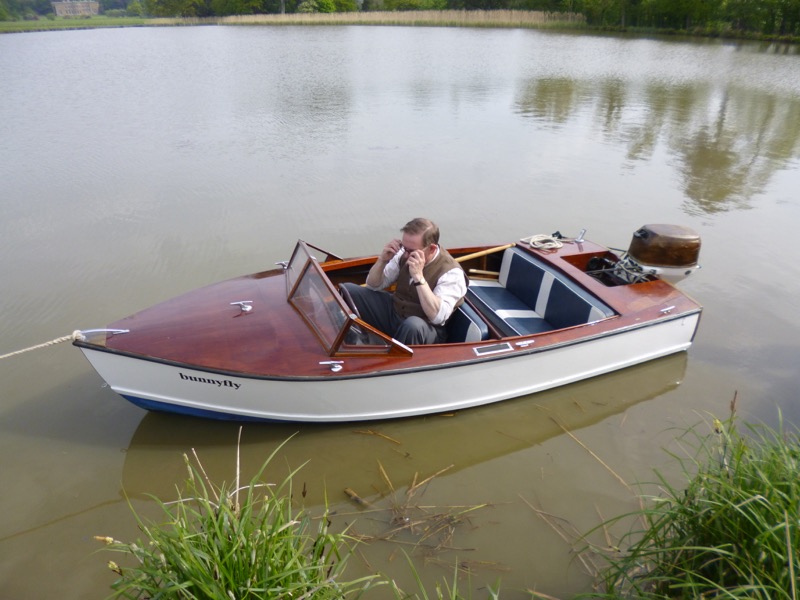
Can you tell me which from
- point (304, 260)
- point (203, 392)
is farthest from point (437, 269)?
point (203, 392)

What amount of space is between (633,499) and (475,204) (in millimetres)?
6107

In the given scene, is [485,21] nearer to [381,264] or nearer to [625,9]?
[625,9]

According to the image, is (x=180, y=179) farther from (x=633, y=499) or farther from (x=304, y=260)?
(x=633, y=499)

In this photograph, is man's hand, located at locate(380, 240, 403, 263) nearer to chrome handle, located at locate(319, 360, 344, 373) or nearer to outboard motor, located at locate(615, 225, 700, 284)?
chrome handle, located at locate(319, 360, 344, 373)

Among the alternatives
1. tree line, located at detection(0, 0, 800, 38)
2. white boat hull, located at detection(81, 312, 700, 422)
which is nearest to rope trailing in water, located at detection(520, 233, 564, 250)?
white boat hull, located at detection(81, 312, 700, 422)

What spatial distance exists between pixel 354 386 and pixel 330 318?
59 cm

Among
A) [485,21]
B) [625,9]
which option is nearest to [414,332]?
[485,21]

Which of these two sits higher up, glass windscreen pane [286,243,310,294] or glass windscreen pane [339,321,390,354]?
glass windscreen pane [286,243,310,294]

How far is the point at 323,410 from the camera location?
429 cm

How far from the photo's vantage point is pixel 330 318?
430cm

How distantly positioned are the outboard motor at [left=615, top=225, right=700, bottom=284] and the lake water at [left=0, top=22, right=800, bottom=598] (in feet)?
3.23

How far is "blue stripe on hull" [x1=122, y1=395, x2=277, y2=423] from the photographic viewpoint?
419cm

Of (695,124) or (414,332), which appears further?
(695,124)

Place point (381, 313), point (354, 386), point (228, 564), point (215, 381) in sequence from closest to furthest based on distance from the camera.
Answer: point (228, 564), point (215, 381), point (354, 386), point (381, 313)
